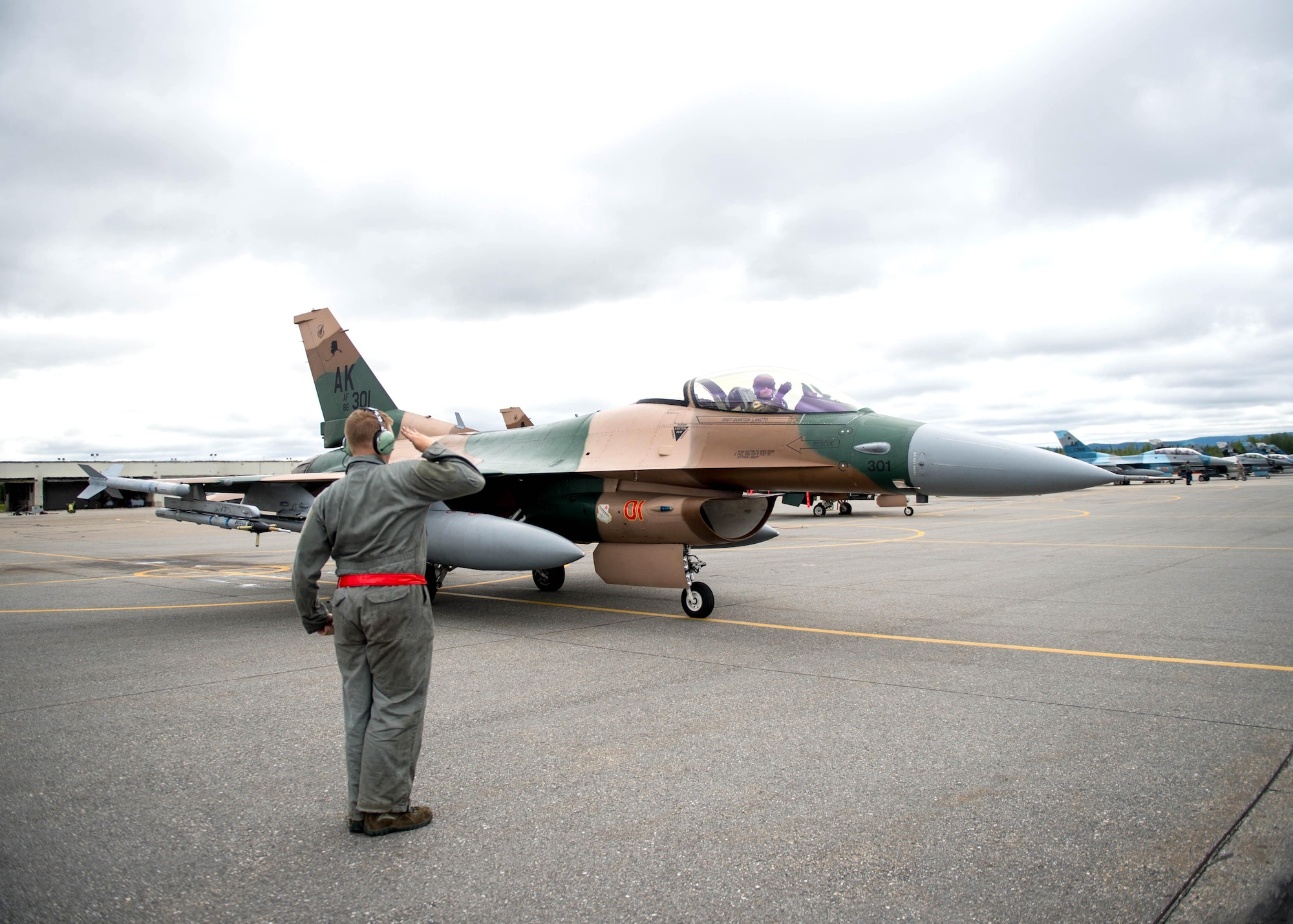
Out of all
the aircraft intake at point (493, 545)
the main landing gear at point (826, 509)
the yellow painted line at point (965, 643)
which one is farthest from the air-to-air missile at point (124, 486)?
the main landing gear at point (826, 509)

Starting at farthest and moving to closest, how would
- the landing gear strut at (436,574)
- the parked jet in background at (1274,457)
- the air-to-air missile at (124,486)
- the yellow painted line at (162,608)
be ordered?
1. the parked jet in background at (1274,457)
2. the air-to-air missile at (124,486)
3. the landing gear strut at (436,574)
4. the yellow painted line at (162,608)

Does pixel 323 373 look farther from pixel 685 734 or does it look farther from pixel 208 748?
pixel 685 734

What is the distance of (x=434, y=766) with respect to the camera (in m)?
4.00

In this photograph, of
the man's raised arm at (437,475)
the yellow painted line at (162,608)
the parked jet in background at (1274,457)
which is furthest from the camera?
the parked jet in background at (1274,457)

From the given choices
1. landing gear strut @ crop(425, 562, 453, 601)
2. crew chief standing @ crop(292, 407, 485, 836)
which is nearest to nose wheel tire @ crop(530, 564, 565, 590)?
landing gear strut @ crop(425, 562, 453, 601)

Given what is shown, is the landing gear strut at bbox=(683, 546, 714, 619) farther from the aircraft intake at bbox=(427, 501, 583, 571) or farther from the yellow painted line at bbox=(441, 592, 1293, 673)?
the aircraft intake at bbox=(427, 501, 583, 571)

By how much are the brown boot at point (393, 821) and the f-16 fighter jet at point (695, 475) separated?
482cm

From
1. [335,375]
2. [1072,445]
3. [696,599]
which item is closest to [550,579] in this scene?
[696,599]

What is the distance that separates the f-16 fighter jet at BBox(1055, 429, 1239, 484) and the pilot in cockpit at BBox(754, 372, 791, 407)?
7221 cm

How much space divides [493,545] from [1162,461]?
274 feet

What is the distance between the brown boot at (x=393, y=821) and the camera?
10.5ft

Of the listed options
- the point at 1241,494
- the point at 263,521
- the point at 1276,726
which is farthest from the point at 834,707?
the point at 1241,494

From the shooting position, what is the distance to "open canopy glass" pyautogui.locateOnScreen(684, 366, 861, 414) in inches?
324

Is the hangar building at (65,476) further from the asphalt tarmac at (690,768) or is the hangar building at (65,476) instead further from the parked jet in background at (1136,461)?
the parked jet in background at (1136,461)
